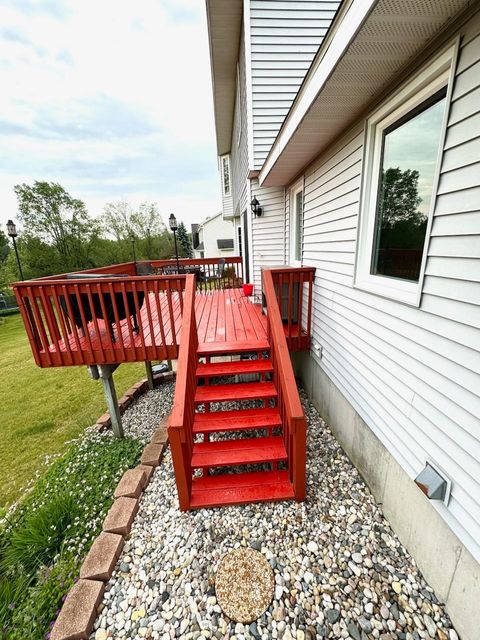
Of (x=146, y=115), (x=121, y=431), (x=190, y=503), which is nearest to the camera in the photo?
(x=190, y=503)

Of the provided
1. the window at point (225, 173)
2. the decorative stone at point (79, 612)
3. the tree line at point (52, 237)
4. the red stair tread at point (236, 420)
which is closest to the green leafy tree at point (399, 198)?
the red stair tread at point (236, 420)

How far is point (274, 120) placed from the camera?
4824 millimetres

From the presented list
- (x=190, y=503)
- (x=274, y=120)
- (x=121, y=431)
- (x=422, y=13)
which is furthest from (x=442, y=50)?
(x=121, y=431)

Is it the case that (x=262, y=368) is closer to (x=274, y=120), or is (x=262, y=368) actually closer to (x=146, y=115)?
(x=274, y=120)

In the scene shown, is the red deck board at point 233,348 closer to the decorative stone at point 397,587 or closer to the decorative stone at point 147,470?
the decorative stone at point 147,470

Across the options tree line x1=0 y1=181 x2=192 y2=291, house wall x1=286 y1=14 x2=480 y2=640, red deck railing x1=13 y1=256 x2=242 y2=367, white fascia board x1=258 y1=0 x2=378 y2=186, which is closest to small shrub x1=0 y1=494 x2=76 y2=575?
red deck railing x1=13 y1=256 x2=242 y2=367

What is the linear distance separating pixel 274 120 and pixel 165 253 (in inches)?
1162

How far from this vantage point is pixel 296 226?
4.78 meters

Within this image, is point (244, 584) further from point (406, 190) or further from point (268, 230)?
point (268, 230)

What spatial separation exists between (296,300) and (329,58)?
302cm

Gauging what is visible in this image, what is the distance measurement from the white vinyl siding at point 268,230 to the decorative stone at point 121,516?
13.3ft

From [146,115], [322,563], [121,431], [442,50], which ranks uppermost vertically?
[146,115]

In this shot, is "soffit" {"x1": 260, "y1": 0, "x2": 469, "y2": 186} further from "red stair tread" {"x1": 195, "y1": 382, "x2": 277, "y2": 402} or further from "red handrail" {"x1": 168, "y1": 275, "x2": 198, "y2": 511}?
"red stair tread" {"x1": 195, "y1": 382, "x2": 277, "y2": 402}

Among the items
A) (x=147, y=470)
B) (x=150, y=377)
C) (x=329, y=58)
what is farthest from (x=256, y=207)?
(x=147, y=470)
